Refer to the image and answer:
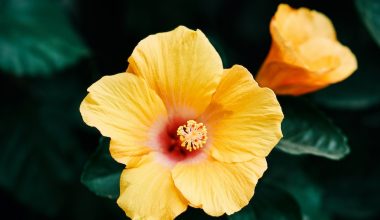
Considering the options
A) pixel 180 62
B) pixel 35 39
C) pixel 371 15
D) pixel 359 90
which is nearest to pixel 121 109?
pixel 180 62

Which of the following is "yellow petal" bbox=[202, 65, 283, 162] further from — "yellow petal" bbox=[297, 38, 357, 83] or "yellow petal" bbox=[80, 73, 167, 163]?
"yellow petal" bbox=[297, 38, 357, 83]

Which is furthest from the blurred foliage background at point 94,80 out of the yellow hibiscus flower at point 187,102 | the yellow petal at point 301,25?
the yellow hibiscus flower at point 187,102

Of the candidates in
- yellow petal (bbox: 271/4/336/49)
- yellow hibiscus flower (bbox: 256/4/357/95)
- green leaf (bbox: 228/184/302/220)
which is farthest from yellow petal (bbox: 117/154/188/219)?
yellow petal (bbox: 271/4/336/49)

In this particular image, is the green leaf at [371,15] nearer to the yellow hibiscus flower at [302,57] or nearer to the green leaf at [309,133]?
the yellow hibiscus flower at [302,57]

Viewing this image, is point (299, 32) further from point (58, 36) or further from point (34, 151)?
point (34, 151)

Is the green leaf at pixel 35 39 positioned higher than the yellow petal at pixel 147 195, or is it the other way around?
the green leaf at pixel 35 39

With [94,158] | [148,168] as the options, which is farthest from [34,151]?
[148,168]
